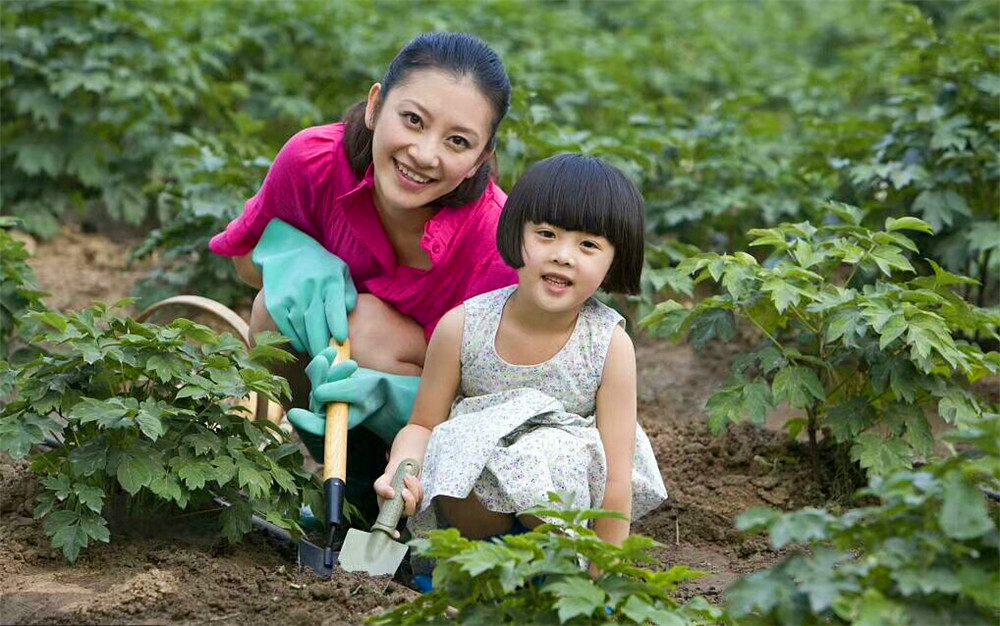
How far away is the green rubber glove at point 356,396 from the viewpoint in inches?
136

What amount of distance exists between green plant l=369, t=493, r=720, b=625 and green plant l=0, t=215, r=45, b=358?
1.98 metres

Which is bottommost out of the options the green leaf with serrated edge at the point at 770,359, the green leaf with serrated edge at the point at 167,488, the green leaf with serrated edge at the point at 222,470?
the green leaf with serrated edge at the point at 167,488

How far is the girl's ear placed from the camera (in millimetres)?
3623

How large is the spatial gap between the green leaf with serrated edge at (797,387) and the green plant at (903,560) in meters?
1.20

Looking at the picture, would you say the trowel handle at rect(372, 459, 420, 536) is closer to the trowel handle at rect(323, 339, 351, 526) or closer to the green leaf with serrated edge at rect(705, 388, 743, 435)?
the trowel handle at rect(323, 339, 351, 526)

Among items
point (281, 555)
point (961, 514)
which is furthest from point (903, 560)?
point (281, 555)

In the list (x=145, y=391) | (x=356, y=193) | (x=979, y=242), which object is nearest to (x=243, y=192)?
(x=356, y=193)

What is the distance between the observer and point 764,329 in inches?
152

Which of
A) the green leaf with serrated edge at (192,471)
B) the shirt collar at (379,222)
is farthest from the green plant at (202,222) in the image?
the green leaf with serrated edge at (192,471)

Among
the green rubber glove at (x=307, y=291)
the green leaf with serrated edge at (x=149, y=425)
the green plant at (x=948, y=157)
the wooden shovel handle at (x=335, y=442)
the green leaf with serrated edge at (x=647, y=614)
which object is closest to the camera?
the green leaf with serrated edge at (x=647, y=614)

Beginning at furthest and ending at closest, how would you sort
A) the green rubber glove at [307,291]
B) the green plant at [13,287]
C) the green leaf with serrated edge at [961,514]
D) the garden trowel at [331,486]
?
1. the green plant at [13,287]
2. the green rubber glove at [307,291]
3. the garden trowel at [331,486]
4. the green leaf with serrated edge at [961,514]

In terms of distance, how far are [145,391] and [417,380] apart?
671 millimetres

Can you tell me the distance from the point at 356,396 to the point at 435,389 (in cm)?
23

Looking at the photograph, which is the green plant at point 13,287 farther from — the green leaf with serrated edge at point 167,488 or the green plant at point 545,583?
the green plant at point 545,583
